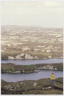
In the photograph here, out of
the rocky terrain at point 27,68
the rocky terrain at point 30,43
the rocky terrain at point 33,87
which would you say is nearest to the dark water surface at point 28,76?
the rocky terrain at point 27,68

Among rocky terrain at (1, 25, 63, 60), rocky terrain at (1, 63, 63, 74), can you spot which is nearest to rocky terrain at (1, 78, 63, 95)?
rocky terrain at (1, 63, 63, 74)

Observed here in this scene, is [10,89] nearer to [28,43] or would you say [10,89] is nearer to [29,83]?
[29,83]

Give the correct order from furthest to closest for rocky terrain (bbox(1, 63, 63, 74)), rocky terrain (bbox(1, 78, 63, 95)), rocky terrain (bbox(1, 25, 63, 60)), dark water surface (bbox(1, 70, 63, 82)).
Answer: rocky terrain (bbox(1, 25, 63, 60))
rocky terrain (bbox(1, 63, 63, 74))
dark water surface (bbox(1, 70, 63, 82))
rocky terrain (bbox(1, 78, 63, 95))

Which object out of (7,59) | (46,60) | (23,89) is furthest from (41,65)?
(23,89)

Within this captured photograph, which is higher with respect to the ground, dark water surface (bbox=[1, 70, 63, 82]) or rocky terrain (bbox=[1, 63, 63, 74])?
rocky terrain (bbox=[1, 63, 63, 74])

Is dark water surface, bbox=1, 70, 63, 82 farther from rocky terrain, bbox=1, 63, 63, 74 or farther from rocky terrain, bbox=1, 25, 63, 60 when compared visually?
rocky terrain, bbox=1, 25, 63, 60

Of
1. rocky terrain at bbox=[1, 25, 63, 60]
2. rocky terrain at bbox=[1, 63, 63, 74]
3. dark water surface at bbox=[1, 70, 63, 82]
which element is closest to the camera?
dark water surface at bbox=[1, 70, 63, 82]

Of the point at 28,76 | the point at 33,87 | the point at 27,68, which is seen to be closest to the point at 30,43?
the point at 27,68

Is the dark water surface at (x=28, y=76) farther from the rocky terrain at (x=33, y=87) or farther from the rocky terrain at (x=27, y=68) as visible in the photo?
the rocky terrain at (x=33, y=87)

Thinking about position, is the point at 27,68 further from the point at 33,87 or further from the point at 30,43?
the point at 30,43
